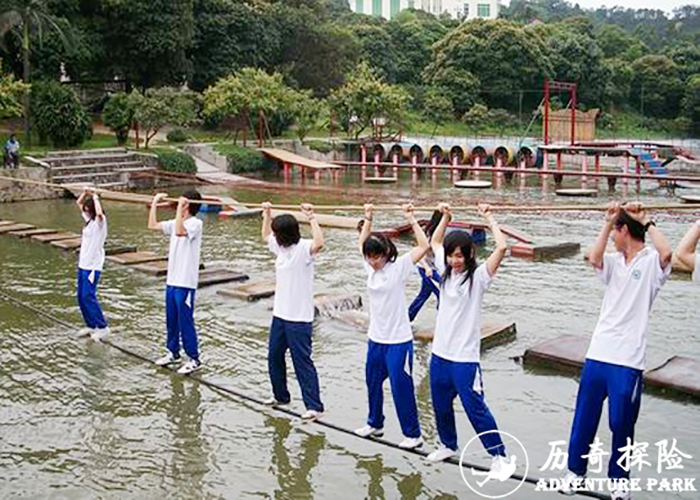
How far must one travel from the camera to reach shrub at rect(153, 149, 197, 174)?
2709 cm

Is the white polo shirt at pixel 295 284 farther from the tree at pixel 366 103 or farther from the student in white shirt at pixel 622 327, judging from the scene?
the tree at pixel 366 103

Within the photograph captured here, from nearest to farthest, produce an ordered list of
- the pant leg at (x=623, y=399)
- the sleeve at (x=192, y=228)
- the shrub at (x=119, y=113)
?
the pant leg at (x=623, y=399) < the sleeve at (x=192, y=228) < the shrub at (x=119, y=113)

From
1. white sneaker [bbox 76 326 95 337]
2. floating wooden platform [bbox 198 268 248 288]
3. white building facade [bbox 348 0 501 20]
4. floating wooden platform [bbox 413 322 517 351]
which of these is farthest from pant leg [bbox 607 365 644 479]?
white building facade [bbox 348 0 501 20]

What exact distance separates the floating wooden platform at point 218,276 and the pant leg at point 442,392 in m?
6.72

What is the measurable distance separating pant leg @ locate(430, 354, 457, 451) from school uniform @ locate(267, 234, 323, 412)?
1.27 meters

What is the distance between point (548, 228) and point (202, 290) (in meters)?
9.03

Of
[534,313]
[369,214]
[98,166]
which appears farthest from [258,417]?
[98,166]

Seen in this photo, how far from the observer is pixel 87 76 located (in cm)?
3662

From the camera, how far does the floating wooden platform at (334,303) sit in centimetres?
998

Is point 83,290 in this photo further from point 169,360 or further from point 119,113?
point 119,113

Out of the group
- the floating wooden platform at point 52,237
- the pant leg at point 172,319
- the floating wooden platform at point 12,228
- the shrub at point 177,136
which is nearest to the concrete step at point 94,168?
the shrub at point 177,136

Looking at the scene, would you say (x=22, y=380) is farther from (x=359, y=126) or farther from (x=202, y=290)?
(x=359, y=126)

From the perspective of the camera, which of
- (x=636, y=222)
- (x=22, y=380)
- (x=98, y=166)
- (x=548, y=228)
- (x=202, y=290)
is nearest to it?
(x=636, y=222)

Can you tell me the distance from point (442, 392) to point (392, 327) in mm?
575
